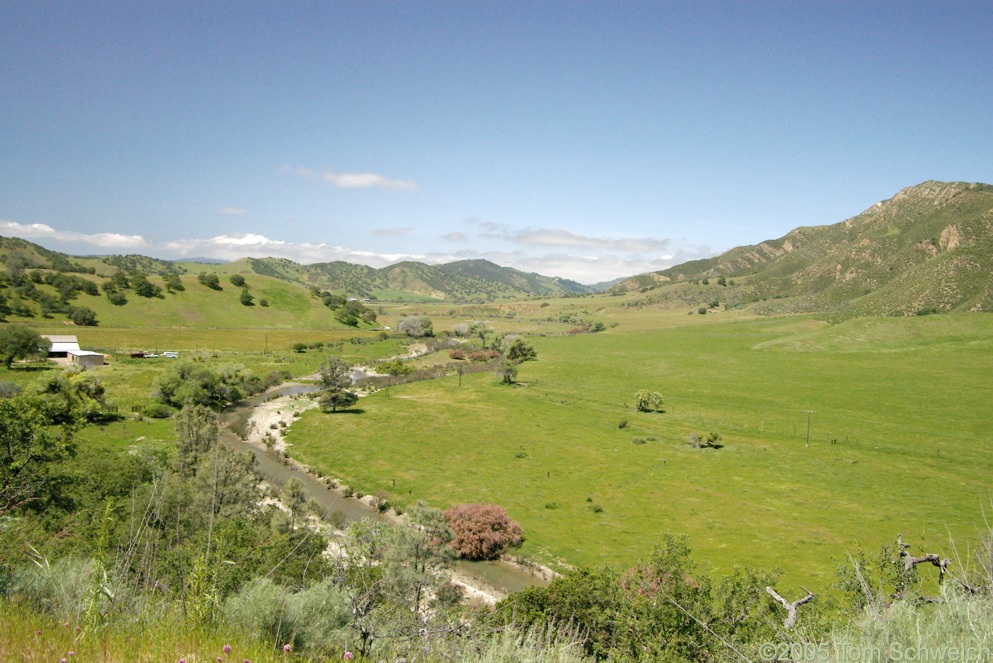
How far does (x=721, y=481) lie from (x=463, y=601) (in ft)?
86.9

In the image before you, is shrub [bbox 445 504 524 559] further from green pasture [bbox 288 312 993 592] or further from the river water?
green pasture [bbox 288 312 993 592]

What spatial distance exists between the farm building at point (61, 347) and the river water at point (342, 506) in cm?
3237

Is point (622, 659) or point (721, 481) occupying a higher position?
point (622, 659)

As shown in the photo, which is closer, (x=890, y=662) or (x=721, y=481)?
(x=890, y=662)

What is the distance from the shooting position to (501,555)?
30.1 meters

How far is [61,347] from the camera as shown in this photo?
76312 millimetres

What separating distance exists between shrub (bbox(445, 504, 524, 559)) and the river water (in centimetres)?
69

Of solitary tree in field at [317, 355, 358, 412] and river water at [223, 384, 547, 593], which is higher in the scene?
solitary tree in field at [317, 355, 358, 412]

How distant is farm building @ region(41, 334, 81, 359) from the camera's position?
244 feet

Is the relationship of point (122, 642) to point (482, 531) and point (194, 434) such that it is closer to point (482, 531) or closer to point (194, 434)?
point (482, 531)

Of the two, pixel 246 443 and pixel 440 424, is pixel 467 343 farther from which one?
pixel 246 443

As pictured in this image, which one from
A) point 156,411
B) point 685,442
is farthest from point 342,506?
point 685,442

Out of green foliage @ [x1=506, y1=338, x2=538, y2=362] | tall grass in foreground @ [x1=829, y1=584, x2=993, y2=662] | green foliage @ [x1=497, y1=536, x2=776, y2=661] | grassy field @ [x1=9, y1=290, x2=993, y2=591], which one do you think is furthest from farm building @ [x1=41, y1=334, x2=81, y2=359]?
tall grass in foreground @ [x1=829, y1=584, x2=993, y2=662]

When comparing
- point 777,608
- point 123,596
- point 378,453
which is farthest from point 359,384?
point 123,596
